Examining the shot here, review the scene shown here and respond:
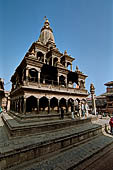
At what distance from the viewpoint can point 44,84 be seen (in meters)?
13.5

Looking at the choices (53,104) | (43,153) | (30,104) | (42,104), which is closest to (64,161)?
(43,153)

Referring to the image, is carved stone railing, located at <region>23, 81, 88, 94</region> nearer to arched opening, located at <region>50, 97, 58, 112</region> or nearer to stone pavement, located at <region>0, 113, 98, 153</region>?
arched opening, located at <region>50, 97, 58, 112</region>

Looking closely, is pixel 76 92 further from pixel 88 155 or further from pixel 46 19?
pixel 46 19

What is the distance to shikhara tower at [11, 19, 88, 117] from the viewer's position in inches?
496

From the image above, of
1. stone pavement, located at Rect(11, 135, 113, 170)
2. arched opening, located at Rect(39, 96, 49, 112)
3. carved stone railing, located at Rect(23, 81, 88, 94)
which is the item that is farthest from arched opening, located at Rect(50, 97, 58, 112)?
stone pavement, located at Rect(11, 135, 113, 170)

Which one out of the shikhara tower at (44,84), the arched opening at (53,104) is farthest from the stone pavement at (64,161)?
the arched opening at (53,104)

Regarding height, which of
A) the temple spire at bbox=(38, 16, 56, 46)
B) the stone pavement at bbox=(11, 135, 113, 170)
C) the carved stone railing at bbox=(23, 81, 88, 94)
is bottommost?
the stone pavement at bbox=(11, 135, 113, 170)

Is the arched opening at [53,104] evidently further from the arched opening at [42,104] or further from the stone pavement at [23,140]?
the stone pavement at [23,140]

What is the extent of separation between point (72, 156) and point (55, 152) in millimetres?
1159

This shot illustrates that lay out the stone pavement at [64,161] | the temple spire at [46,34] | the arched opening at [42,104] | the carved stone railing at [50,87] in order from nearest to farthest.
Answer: the stone pavement at [64,161], the carved stone railing at [50,87], the arched opening at [42,104], the temple spire at [46,34]

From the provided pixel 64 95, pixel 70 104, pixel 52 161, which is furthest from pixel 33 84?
pixel 70 104

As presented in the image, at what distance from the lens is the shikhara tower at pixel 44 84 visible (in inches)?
496

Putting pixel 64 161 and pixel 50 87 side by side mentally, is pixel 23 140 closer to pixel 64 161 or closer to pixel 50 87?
pixel 64 161

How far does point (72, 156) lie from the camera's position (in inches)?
224
